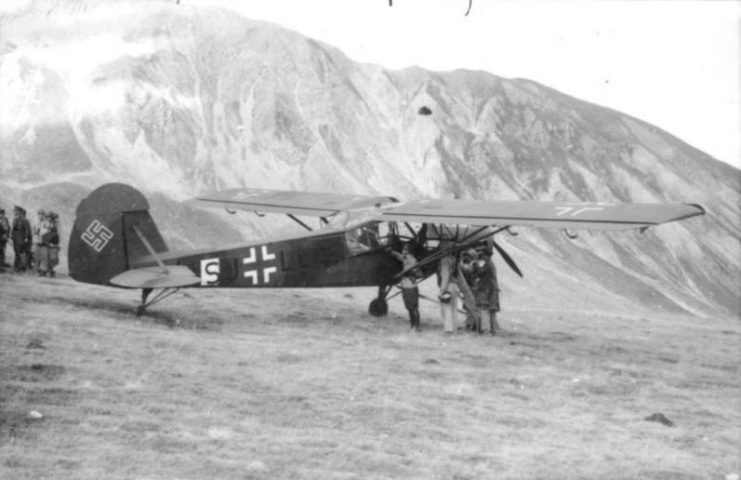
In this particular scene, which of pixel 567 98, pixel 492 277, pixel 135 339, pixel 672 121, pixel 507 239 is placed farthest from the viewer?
pixel 672 121

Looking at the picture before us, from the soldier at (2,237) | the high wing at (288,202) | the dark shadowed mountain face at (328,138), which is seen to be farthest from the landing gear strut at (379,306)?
the dark shadowed mountain face at (328,138)

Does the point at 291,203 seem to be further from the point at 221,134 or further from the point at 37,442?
the point at 221,134

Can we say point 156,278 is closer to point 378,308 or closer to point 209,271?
point 209,271

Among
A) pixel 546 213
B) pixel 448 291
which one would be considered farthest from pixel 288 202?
pixel 546 213

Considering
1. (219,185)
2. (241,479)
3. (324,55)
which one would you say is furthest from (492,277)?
(324,55)

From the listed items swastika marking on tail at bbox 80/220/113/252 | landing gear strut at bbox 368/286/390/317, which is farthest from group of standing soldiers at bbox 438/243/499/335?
swastika marking on tail at bbox 80/220/113/252

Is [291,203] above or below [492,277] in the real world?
above
